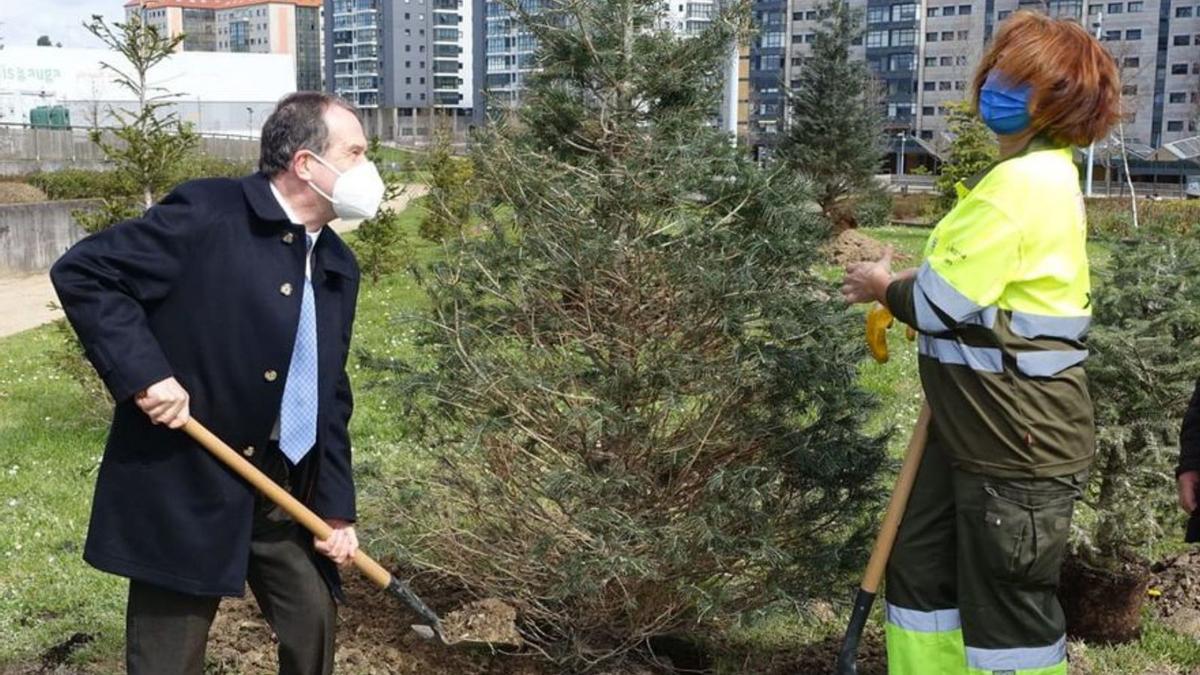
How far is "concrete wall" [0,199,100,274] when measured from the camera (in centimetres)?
2003

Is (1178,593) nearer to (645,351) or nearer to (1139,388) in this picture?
(1139,388)

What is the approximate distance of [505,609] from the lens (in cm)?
415

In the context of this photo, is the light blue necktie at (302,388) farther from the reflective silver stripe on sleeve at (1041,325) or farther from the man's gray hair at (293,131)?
the reflective silver stripe on sleeve at (1041,325)

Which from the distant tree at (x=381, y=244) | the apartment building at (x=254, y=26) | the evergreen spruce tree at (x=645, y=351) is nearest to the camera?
the evergreen spruce tree at (x=645, y=351)

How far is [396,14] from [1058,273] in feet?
448

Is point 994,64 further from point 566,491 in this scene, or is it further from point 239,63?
point 239,63

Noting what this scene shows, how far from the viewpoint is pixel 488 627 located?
4137mm

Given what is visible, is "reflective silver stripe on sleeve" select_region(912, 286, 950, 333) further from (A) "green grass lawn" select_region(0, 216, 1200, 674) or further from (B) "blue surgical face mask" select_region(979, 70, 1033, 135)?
(A) "green grass lawn" select_region(0, 216, 1200, 674)

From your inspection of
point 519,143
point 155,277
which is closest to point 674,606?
point 519,143

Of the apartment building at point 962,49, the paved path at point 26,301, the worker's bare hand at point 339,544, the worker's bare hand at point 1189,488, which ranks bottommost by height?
the paved path at point 26,301

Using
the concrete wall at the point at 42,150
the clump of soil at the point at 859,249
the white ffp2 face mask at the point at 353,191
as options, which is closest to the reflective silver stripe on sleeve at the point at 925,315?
→ the white ffp2 face mask at the point at 353,191

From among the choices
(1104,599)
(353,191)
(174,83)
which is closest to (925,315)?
(353,191)

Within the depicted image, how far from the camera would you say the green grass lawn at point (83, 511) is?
428cm

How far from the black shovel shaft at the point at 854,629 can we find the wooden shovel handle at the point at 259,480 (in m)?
1.35
